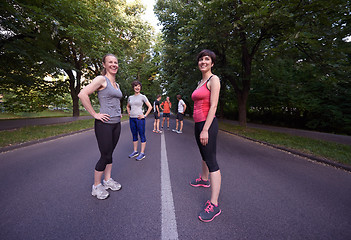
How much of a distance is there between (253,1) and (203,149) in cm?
649

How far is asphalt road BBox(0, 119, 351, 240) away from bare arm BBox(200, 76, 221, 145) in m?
1.10

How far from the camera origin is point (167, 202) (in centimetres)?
217

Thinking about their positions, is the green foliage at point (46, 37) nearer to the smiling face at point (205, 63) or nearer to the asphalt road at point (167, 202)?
the asphalt road at point (167, 202)

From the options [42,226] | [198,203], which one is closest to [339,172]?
[198,203]

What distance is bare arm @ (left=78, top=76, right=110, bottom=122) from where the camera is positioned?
6.42ft

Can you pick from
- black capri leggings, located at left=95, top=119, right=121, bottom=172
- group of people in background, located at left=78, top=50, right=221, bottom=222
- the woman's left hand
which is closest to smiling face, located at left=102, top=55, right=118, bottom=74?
group of people in background, located at left=78, top=50, right=221, bottom=222

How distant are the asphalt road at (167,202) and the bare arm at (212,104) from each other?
3.59 feet

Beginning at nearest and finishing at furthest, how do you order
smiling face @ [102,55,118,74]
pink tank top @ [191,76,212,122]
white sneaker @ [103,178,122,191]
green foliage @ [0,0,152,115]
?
pink tank top @ [191,76,212,122], smiling face @ [102,55,118,74], white sneaker @ [103,178,122,191], green foliage @ [0,0,152,115]

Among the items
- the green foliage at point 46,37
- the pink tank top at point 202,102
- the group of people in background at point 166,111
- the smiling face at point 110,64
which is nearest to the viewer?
the pink tank top at point 202,102

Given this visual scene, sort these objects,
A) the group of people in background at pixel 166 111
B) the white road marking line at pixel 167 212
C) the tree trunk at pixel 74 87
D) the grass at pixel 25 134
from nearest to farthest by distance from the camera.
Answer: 1. the white road marking line at pixel 167 212
2. the grass at pixel 25 134
3. the group of people in background at pixel 166 111
4. the tree trunk at pixel 74 87

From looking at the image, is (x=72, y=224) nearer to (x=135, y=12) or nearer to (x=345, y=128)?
(x=345, y=128)

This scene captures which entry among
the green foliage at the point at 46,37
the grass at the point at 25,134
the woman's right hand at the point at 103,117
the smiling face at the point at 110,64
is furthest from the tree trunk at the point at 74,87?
the woman's right hand at the point at 103,117

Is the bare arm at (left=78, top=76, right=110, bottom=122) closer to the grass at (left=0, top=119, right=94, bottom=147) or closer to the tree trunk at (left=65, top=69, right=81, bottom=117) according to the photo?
the grass at (left=0, top=119, right=94, bottom=147)

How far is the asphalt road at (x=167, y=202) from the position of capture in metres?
1.68
